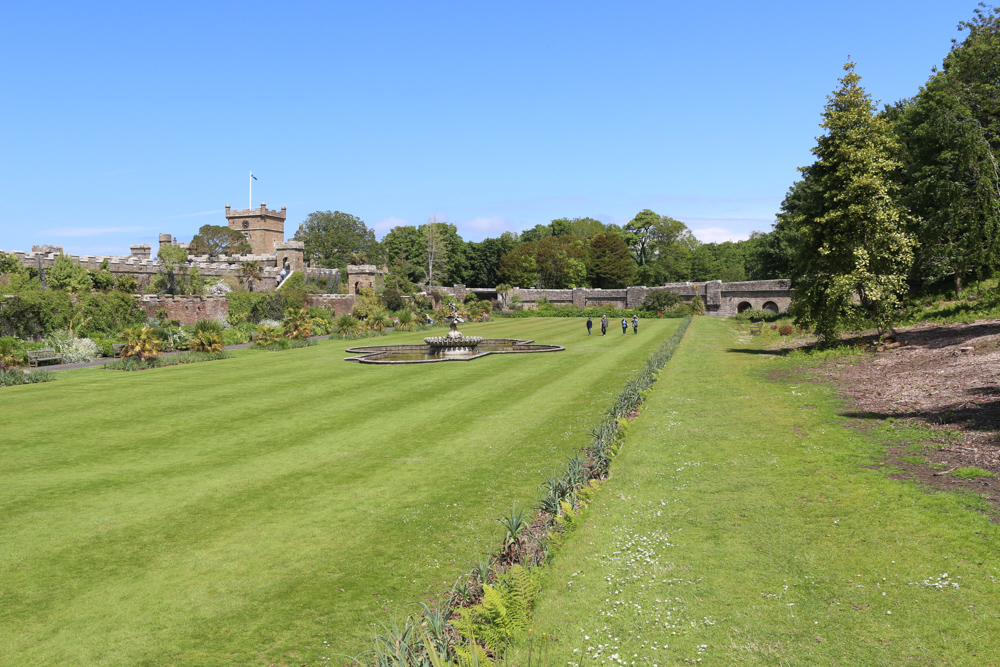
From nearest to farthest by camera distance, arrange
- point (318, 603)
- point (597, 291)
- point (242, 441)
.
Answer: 1. point (318, 603)
2. point (242, 441)
3. point (597, 291)

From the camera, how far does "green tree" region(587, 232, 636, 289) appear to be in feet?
348

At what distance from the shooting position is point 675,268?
114 meters

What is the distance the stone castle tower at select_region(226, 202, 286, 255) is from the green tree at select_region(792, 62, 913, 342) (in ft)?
269

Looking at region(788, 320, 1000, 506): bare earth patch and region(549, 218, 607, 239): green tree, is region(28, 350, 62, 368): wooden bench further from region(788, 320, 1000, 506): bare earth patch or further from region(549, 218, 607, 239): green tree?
region(549, 218, 607, 239): green tree

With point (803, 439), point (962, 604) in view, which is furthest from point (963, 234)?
point (962, 604)

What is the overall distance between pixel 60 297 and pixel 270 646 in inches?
1444

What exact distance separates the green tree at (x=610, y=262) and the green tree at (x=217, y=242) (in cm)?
5497

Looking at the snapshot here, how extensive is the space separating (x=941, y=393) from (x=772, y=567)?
10.3 m

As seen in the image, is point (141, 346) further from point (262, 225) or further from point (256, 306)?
point (262, 225)

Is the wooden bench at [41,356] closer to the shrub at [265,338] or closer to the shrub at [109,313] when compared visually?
the shrub at [109,313]

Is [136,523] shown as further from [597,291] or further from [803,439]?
[597,291]

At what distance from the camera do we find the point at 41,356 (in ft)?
91.1

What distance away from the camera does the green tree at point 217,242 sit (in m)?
97.4

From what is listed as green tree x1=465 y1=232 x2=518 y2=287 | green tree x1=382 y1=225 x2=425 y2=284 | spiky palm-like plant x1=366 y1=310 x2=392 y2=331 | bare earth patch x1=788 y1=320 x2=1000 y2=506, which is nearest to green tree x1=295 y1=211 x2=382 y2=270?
green tree x1=382 y1=225 x2=425 y2=284
